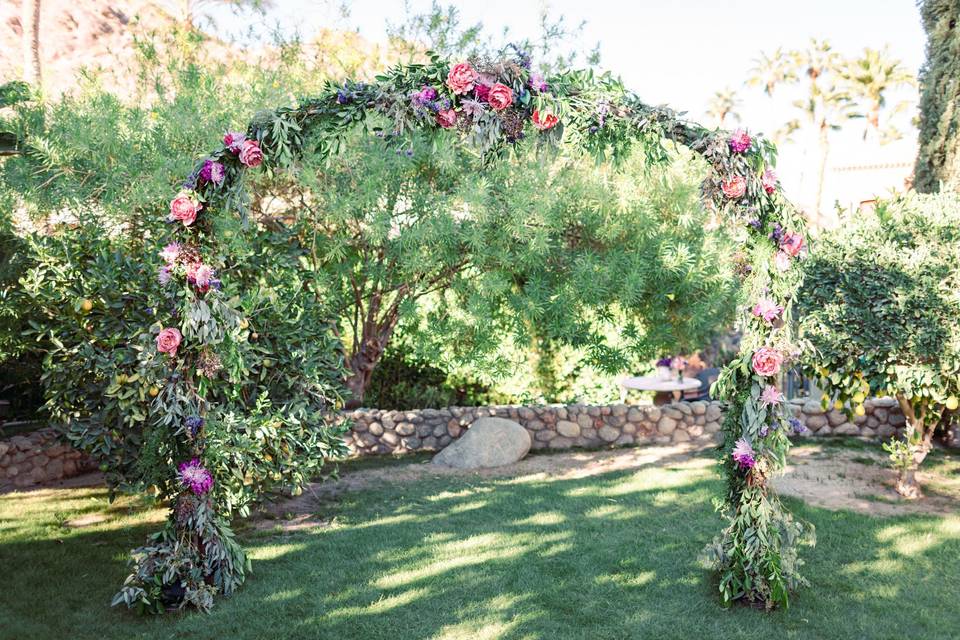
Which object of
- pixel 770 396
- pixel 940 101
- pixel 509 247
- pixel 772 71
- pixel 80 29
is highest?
pixel 80 29

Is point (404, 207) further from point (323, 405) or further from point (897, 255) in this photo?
point (897, 255)

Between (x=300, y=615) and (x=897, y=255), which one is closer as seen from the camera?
(x=300, y=615)

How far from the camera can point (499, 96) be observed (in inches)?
178

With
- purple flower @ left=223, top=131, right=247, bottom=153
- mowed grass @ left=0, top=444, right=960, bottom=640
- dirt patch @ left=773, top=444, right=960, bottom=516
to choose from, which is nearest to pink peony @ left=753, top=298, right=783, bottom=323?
mowed grass @ left=0, top=444, right=960, bottom=640

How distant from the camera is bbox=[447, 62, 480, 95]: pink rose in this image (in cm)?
453

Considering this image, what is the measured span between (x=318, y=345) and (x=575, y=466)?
395cm

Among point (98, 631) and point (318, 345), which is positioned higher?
point (318, 345)

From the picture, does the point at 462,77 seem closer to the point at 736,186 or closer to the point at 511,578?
the point at 736,186

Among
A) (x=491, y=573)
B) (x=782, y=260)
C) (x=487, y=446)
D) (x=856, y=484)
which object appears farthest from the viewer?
(x=487, y=446)

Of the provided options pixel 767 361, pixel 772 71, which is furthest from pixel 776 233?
pixel 772 71

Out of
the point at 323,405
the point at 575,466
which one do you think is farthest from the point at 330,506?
the point at 575,466

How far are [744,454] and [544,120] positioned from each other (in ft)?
8.47

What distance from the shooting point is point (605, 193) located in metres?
8.62

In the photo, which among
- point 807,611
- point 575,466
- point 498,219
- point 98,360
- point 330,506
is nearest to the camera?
point 807,611
